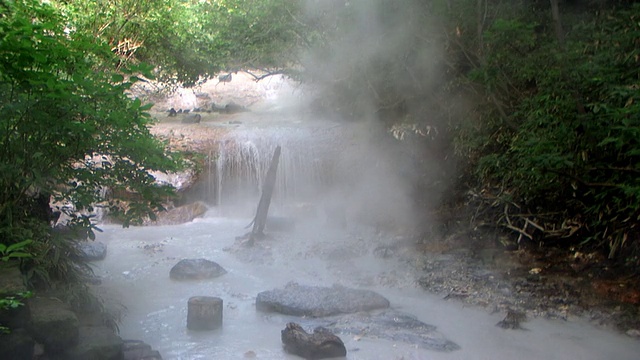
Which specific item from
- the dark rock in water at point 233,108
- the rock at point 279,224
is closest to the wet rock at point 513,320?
the rock at point 279,224

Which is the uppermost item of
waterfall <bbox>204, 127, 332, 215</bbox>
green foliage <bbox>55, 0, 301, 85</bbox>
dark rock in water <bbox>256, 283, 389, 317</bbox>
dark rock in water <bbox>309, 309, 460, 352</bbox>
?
green foliage <bbox>55, 0, 301, 85</bbox>

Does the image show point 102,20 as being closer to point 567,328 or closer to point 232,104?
point 232,104

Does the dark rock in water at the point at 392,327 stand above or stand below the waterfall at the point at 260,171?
below

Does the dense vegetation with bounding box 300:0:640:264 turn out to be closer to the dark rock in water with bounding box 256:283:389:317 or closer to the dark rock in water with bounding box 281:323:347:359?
the dark rock in water with bounding box 256:283:389:317

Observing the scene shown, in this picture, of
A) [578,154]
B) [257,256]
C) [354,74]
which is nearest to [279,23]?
[354,74]

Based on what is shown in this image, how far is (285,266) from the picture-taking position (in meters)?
7.18

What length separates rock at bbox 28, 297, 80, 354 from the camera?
150 inches

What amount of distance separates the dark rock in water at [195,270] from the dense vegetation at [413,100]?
2.52ft

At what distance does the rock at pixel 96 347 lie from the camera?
3.97 meters

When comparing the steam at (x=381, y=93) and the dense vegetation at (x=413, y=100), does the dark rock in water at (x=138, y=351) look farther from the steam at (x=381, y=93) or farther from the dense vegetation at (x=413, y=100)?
the steam at (x=381, y=93)

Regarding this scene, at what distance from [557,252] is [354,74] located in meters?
4.37

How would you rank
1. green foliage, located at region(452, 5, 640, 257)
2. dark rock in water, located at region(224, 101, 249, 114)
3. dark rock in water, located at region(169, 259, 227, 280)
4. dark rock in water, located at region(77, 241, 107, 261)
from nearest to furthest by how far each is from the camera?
green foliage, located at region(452, 5, 640, 257) → dark rock in water, located at region(169, 259, 227, 280) → dark rock in water, located at region(77, 241, 107, 261) → dark rock in water, located at region(224, 101, 249, 114)

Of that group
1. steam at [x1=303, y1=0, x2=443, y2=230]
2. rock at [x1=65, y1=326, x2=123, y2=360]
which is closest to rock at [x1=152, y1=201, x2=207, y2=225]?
steam at [x1=303, y1=0, x2=443, y2=230]

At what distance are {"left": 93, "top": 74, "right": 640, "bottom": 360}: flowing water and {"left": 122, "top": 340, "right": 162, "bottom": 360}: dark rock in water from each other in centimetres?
17
